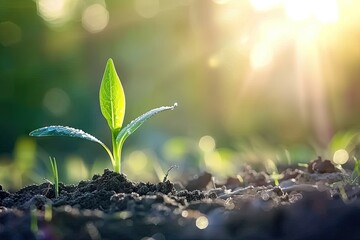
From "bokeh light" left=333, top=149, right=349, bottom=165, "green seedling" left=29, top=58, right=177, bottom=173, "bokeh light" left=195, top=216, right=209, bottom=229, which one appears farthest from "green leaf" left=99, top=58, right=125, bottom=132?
"bokeh light" left=333, top=149, right=349, bottom=165

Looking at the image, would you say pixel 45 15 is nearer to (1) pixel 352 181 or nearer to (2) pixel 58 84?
(2) pixel 58 84

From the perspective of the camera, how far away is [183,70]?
923cm

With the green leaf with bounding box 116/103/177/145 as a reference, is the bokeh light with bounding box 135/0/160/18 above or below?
above

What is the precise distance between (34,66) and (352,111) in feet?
15.8

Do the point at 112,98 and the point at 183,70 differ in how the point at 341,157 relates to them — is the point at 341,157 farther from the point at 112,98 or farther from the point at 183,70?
the point at 183,70

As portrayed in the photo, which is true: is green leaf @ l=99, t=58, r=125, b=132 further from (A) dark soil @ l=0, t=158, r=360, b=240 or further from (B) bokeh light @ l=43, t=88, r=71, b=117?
(B) bokeh light @ l=43, t=88, r=71, b=117

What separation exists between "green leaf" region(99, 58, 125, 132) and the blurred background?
228 inches

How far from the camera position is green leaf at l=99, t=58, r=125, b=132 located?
2.25 meters

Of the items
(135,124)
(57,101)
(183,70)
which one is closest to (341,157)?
(135,124)

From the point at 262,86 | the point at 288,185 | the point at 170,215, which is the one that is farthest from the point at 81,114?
the point at 170,215

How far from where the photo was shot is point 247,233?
1.40m

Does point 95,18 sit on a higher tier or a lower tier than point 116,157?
higher

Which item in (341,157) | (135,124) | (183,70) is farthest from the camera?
(183,70)

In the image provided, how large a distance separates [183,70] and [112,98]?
697 centimetres
